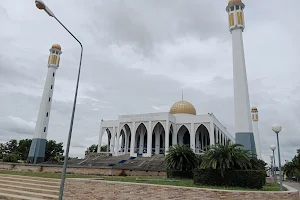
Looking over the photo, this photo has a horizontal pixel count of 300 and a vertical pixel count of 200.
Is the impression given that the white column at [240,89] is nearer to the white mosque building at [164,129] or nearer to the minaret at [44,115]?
the white mosque building at [164,129]

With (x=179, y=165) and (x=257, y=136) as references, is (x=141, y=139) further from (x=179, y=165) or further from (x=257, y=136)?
(x=179, y=165)

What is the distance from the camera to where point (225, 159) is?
1078cm

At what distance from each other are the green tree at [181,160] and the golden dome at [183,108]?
24.4 meters

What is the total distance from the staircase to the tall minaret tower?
1790 centimetres

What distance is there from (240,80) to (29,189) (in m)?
21.2

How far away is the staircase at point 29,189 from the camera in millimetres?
10750

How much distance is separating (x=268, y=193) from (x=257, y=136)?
134 feet

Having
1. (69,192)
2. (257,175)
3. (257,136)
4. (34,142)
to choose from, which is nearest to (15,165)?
(34,142)

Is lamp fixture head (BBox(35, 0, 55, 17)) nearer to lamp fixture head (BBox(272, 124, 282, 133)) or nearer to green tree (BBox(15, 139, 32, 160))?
lamp fixture head (BBox(272, 124, 282, 133))

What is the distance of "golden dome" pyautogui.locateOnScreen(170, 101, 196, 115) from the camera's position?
1578 inches

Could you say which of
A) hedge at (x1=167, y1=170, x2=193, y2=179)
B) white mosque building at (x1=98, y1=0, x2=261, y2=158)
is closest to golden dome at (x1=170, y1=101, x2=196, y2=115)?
white mosque building at (x1=98, y1=0, x2=261, y2=158)

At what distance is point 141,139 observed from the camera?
137 ft

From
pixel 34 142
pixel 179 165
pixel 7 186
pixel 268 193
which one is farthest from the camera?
pixel 34 142

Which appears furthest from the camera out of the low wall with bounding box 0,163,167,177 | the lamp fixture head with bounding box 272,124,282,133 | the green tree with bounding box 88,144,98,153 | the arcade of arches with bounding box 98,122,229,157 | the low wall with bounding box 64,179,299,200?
the green tree with bounding box 88,144,98,153
